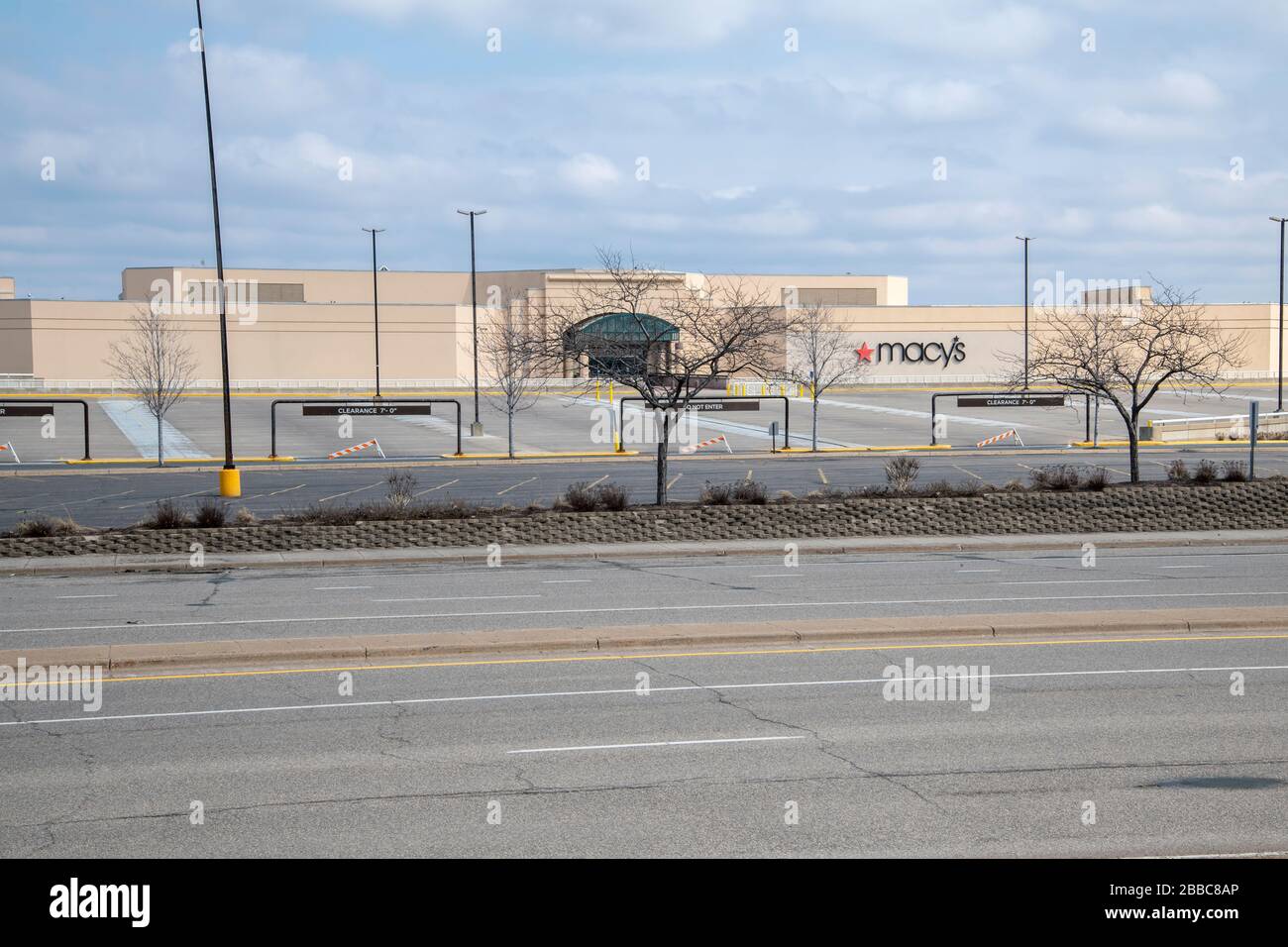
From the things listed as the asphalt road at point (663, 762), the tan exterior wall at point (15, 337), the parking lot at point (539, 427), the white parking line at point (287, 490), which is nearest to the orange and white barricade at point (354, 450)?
the parking lot at point (539, 427)

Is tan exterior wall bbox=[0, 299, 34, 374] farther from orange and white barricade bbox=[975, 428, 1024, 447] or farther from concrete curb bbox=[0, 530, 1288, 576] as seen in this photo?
concrete curb bbox=[0, 530, 1288, 576]

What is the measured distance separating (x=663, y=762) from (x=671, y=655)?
13.2 feet

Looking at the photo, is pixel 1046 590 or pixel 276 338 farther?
pixel 276 338

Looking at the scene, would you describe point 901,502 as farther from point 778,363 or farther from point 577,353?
point 778,363

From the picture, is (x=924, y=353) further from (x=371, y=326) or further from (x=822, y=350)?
(x=371, y=326)

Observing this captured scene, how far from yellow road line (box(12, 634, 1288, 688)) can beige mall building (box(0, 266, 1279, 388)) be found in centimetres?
6385

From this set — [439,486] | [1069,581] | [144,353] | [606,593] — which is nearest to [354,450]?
[439,486]

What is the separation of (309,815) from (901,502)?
18110mm

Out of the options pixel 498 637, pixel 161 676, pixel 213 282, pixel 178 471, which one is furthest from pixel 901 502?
pixel 213 282

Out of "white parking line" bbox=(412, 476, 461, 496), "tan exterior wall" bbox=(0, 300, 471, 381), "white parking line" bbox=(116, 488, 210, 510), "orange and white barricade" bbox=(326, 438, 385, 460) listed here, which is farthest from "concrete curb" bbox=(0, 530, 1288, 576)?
"tan exterior wall" bbox=(0, 300, 471, 381)

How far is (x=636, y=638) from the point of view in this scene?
1348cm

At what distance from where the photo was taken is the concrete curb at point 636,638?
41.5 ft

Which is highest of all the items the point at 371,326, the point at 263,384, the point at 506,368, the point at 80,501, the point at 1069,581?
the point at 371,326

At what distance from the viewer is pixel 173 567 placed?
68.1ft
